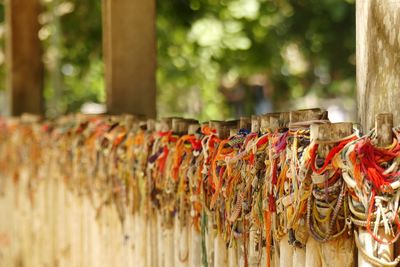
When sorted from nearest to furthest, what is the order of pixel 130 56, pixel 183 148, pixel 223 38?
pixel 183 148 → pixel 130 56 → pixel 223 38

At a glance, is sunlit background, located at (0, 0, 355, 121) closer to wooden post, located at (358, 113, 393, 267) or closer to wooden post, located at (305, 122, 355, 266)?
wooden post, located at (305, 122, 355, 266)

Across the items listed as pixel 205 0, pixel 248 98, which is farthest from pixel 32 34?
pixel 248 98

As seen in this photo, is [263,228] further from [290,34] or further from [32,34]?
[290,34]

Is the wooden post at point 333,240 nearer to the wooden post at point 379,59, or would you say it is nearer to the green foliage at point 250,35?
the wooden post at point 379,59

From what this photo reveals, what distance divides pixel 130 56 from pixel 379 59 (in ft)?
13.7

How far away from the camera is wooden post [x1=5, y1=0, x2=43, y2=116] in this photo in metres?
10.5

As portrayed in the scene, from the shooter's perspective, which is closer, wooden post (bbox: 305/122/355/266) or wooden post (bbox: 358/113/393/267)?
wooden post (bbox: 358/113/393/267)

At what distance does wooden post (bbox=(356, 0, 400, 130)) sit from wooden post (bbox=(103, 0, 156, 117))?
391 centimetres

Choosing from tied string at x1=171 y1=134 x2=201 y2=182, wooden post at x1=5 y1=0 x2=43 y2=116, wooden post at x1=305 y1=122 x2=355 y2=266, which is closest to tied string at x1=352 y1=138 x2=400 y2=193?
wooden post at x1=305 y1=122 x2=355 y2=266

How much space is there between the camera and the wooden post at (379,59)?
3178mm

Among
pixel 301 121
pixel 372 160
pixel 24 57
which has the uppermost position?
pixel 24 57

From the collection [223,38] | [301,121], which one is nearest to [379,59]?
[301,121]

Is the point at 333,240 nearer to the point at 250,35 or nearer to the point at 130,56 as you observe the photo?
the point at 130,56

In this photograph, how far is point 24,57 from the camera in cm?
1071
